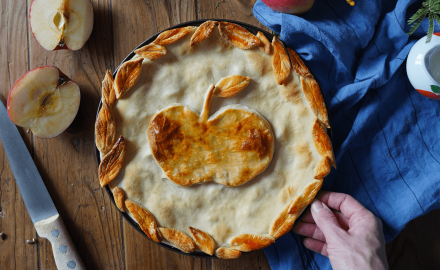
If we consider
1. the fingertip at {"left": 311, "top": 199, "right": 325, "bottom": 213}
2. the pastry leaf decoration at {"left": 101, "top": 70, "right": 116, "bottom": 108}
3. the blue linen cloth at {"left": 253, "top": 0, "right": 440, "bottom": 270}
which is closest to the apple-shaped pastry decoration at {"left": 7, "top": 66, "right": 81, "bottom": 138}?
the pastry leaf decoration at {"left": 101, "top": 70, "right": 116, "bottom": 108}

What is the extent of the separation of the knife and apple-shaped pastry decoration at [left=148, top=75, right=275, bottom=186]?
0.61 metres

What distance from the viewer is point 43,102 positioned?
1.22 m

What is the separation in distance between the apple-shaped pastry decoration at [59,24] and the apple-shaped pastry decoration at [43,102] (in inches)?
5.1

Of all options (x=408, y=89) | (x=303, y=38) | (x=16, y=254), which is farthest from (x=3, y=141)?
(x=408, y=89)

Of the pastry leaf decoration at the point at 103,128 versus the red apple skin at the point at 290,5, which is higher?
the red apple skin at the point at 290,5

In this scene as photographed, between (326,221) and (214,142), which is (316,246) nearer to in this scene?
(326,221)

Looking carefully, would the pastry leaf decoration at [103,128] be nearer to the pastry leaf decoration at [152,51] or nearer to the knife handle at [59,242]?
the pastry leaf decoration at [152,51]

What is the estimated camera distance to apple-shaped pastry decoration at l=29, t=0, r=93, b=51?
121 cm

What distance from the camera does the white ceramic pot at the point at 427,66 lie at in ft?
3.62

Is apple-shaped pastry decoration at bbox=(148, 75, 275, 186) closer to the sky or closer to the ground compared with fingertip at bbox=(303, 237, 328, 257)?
closer to the sky

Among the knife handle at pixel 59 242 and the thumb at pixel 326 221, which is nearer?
the thumb at pixel 326 221

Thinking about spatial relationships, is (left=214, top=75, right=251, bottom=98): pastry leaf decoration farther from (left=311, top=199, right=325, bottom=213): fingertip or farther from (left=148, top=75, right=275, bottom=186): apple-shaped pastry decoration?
(left=311, top=199, right=325, bottom=213): fingertip

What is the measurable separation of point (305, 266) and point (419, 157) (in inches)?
27.9

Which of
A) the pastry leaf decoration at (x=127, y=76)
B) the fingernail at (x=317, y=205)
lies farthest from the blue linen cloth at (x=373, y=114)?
the pastry leaf decoration at (x=127, y=76)
